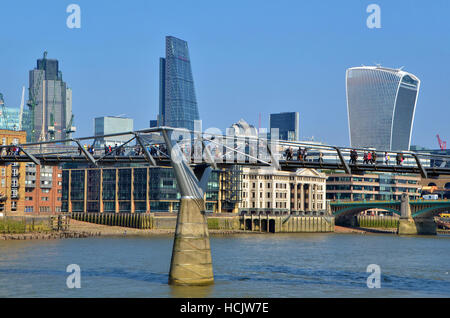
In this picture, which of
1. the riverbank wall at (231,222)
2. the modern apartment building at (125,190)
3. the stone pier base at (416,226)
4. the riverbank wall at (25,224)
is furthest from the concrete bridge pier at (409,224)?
the riverbank wall at (25,224)

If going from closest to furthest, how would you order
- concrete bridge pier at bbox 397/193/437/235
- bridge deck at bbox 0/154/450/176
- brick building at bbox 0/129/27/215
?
bridge deck at bbox 0/154/450/176 < brick building at bbox 0/129/27/215 < concrete bridge pier at bbox 397/193/437/235

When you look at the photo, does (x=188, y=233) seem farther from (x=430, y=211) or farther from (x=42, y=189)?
(x=430, y=211)

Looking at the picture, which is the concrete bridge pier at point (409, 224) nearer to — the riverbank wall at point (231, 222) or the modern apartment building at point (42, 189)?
the riverbank wall at point (231, 222)

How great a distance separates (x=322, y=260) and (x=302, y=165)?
34993mm

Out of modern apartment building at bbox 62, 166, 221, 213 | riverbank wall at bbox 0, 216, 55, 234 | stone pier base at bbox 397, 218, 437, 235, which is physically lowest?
stone pier base at bbox 397, 218, 437, 235

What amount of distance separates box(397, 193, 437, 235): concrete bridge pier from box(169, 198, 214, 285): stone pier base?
137 m

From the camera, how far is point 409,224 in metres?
188

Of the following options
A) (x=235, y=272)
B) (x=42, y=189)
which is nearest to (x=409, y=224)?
(x=42, y=189)

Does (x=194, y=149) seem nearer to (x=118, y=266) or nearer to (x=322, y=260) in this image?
(x=118, y=266)

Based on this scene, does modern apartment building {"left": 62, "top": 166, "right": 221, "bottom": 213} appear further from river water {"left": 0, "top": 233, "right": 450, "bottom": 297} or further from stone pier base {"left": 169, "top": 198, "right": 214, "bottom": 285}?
stone pier base {"left": 169, "top": 198, "right": 214, "bottom": 285}

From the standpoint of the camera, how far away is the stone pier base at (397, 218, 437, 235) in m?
187

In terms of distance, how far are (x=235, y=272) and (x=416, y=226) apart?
125639mm

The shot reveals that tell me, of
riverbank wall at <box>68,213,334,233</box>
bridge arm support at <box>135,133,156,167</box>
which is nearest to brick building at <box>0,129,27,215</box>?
riverbank wall at <box>68,213,334,233</box>
